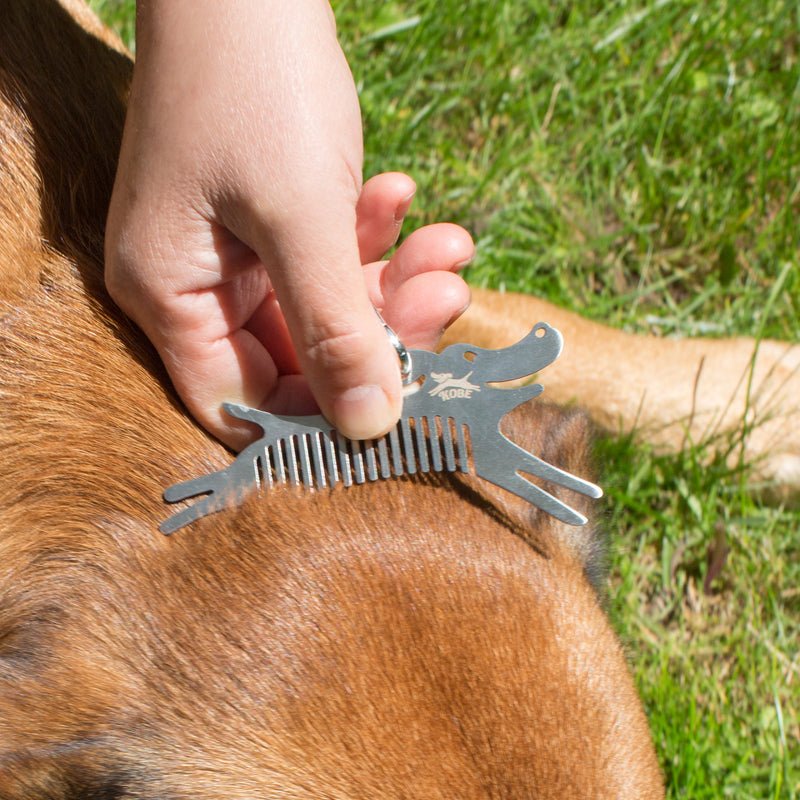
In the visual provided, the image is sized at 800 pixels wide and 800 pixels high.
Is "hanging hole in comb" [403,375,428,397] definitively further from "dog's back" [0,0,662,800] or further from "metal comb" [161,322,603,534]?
"dog's back" [0,0,662,800]

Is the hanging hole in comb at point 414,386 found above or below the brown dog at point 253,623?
above

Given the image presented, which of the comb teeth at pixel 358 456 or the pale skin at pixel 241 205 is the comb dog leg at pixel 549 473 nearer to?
the comb teeth at pixel 358 456

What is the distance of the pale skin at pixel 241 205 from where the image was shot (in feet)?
5.32

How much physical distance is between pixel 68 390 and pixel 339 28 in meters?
2.72

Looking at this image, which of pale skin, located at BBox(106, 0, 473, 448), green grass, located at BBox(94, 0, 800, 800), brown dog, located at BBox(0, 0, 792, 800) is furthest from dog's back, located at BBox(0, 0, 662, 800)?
green grass, located at BBox(94, 0, 800, 800)

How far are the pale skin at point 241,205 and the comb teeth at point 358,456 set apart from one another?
0.13ft

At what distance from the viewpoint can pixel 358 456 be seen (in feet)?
5.45

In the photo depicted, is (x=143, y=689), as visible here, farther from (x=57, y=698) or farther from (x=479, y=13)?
(x=479, y=13)

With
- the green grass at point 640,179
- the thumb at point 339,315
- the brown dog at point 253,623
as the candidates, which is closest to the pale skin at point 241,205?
the thumb at point 339,315

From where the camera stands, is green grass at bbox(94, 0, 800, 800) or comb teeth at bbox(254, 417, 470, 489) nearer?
comb teeth at bbox(254, 417, 470, 489)

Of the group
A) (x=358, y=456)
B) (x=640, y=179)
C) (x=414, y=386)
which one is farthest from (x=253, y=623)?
(x=640, y=179)

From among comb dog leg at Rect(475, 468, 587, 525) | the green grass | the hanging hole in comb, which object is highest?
the hanging hole in comb

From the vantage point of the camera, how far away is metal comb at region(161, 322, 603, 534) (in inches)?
64.2

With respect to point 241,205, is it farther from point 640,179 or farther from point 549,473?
point 640,179
